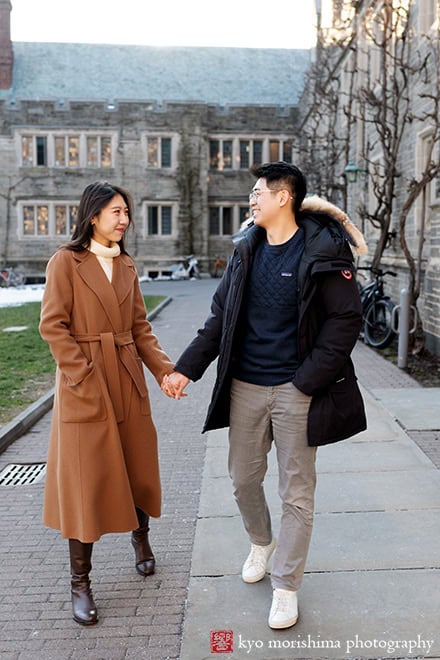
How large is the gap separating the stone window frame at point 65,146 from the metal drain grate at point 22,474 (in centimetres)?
3045

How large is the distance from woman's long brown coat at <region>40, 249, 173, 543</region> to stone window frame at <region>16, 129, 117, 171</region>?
32.7 metres

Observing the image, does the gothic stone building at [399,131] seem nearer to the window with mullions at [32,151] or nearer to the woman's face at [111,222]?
the woman's face at [111,222]

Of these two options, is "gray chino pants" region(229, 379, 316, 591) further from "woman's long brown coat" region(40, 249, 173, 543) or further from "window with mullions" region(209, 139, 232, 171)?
"window with mullions" region(209, 139, 232, 171)

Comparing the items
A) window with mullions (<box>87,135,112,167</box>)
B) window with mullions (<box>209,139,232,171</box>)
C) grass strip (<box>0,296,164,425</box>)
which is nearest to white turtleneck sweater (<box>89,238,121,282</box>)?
grass strip (<box>0,296,164,425</box>)

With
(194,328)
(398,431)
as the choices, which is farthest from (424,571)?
(194,328)

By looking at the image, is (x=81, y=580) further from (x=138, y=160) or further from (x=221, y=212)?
(x=138, y=160)

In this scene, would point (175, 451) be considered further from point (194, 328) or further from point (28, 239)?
point (28, 239)

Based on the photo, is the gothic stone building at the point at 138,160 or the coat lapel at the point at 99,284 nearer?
the coat lapel at the point at 99,284

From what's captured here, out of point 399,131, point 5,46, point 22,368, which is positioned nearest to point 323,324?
point 22,368

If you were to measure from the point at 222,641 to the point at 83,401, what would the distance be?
1.22 metres

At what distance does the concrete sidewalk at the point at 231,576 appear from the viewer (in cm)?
307

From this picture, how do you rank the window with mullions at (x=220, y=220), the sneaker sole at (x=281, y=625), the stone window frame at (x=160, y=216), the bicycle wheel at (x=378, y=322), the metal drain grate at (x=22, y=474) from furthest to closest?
the window with mullions at (x=220, y=220) → the stone window frame at (x=160, y=216) → the bicycle wheel at (x=378, y=322) → the metal drain grate at (x=22, y=474) → the sneaker sole at (x=281, y=625)

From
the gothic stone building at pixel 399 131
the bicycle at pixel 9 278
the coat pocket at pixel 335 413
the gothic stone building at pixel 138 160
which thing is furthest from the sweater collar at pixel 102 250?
the gothic stone building at pixel 138 160

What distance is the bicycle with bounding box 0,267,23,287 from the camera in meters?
30.6
